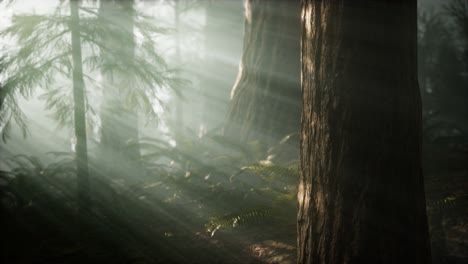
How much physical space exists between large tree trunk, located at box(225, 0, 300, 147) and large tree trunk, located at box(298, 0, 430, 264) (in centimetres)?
436

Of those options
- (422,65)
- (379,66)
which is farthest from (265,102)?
(422,65)

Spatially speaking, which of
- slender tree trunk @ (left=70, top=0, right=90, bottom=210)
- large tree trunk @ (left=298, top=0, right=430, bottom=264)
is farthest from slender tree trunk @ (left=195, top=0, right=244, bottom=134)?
large tree trunk @ (left=298, top=0, right=430, bottom=264)

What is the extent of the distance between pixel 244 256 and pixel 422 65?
16675mm

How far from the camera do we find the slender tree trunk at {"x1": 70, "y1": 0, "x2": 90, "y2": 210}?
5578 millimetres

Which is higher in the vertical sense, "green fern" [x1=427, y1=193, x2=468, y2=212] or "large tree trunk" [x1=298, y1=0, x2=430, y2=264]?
"large tree trunk" [x1=298, y1=0, x2=430, y2=264]

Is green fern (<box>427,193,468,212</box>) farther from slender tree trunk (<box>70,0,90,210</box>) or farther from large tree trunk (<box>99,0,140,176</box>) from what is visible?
large tree trunk (<box>99,0,140,176</box>)

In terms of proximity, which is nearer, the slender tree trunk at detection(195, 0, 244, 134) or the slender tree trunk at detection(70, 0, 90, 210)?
the slender tree trunk at detection(70, 0, 90, 210)

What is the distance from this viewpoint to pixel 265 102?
7.30 metres

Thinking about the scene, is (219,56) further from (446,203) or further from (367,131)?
(367,131)

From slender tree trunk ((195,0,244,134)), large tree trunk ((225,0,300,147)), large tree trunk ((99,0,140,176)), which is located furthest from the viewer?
slender tree trunk ((195,0,244,134))

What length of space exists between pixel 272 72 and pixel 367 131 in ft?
15.6

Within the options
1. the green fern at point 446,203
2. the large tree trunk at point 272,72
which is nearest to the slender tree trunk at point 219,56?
the large tree trunk at point 272,72

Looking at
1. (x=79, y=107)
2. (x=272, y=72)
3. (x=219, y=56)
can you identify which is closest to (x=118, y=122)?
(x=79, y=107)

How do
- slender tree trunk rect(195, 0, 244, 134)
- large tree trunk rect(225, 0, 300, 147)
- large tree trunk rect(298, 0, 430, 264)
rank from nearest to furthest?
large tree trunk rect(298, 0, 430, 264), large tree trunk rect(225, 0, 300, 147), slender tree trunk rect(195, 0, 244, 134)
